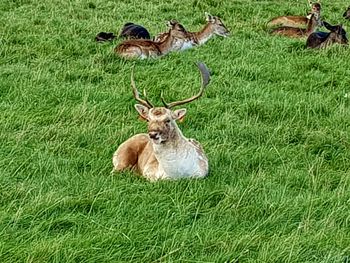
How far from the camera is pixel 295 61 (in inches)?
380

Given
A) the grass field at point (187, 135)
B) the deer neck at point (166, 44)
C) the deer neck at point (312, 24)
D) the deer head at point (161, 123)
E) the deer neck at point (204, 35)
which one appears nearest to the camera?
the grass field at point (187, 135)

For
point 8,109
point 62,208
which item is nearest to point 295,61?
point 8,109

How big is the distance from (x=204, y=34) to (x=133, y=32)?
46.8 inches

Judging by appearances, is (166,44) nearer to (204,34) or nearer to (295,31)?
(204,34)

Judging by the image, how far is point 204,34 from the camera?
11.6 meters

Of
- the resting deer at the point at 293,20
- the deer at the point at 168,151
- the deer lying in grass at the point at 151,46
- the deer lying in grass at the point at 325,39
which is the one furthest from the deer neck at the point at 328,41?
the deer at the point at 168,151

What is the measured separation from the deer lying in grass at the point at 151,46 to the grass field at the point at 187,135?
0.24 m

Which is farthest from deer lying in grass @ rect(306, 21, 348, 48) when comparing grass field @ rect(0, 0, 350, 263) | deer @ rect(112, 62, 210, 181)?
deer @ rect(112, 62, 210, 181)

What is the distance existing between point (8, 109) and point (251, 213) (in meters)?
3.18

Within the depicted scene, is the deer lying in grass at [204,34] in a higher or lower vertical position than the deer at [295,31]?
higher

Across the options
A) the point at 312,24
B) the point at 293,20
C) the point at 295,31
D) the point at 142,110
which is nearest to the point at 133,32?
the point at 295,31

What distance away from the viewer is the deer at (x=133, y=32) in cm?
→ 1106

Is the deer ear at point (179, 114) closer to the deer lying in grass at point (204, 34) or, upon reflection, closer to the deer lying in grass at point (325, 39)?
the deer lying in grass at point (204, 34)

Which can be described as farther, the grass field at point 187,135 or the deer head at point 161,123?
the deer head at point 161,123
